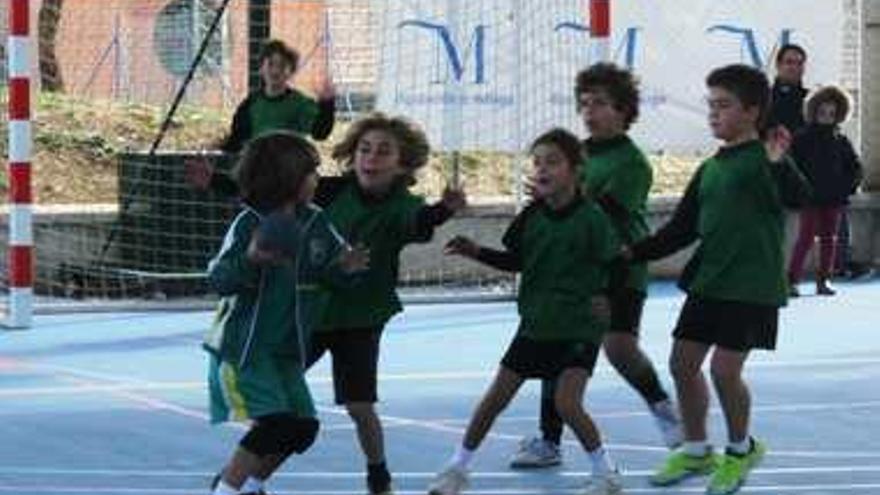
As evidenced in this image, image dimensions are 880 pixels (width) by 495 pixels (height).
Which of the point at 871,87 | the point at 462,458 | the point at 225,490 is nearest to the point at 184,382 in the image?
the point at 462,458

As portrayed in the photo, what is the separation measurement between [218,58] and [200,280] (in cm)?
486

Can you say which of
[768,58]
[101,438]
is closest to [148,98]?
[768,58]

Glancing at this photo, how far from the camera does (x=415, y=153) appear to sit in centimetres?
728

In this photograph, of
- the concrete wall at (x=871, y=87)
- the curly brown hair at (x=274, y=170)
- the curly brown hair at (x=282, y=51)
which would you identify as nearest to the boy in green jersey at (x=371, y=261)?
the curly brown hair at (x=274, y=170)

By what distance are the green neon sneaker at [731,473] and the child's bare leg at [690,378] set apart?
0.79ft

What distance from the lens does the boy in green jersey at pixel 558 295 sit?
730 cm

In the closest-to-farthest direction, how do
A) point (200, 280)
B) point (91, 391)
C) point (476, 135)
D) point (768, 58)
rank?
point (91, 391) < point (200, 280) < point (476, 135) < point (768, 58)

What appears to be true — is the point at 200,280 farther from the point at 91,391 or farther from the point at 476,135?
the point at 91,391

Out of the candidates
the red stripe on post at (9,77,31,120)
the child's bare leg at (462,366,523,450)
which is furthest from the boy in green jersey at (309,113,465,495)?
the red stripe on post at (9,77,31,120)

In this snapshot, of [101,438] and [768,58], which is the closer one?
[101,438]

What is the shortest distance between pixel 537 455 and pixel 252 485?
178 centimetres

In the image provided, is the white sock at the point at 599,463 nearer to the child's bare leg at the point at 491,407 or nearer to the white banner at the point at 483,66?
the child's bare leg at the point at 491,407

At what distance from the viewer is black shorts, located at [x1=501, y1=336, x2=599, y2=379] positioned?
7.38 metres

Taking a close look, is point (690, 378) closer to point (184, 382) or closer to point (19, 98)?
point (184, 382)
